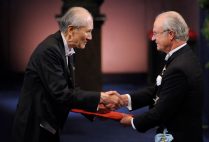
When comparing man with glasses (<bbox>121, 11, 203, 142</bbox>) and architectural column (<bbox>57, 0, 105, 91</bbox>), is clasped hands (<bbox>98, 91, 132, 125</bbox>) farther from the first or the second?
architectural column (<bbox>57, 0, 105, 91</bbox>)

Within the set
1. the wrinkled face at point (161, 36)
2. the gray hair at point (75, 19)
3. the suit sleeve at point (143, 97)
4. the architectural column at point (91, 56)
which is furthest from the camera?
the architectural column at point (91, 56)

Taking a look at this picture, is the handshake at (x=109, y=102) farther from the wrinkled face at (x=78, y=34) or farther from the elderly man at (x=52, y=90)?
the wrinkled face at (x=78, y=34)

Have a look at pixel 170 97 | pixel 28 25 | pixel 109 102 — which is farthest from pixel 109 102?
pixel 28 25

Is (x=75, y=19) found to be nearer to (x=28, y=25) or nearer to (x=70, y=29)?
Answer: (x=70, y=29)

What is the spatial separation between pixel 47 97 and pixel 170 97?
81 centimetres

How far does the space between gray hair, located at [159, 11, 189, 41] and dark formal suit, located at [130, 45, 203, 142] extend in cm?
10

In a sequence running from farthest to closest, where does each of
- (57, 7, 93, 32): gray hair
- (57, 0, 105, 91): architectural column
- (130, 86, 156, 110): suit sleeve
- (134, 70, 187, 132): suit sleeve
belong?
(57, 0, 105, 91): architectural column, (130, 86, 156, 110): suit sleeve, (57, 7, 93, 32): gray hair, (134, 70, 187, 132): suit sleeve

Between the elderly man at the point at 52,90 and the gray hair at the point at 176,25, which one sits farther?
the elderly man at the point at 52,90

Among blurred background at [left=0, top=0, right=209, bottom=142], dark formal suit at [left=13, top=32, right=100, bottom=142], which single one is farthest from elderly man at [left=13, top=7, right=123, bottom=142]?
blurred background at [left=0, top=0, right=209, bottom=142]

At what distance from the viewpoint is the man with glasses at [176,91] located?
347cm

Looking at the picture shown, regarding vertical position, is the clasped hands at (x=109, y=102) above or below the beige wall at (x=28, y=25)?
above

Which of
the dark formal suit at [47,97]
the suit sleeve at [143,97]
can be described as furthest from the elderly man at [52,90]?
the suit sleeve at [143,97]

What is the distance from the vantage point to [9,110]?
29.6 feet

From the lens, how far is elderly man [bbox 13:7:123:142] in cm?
365
